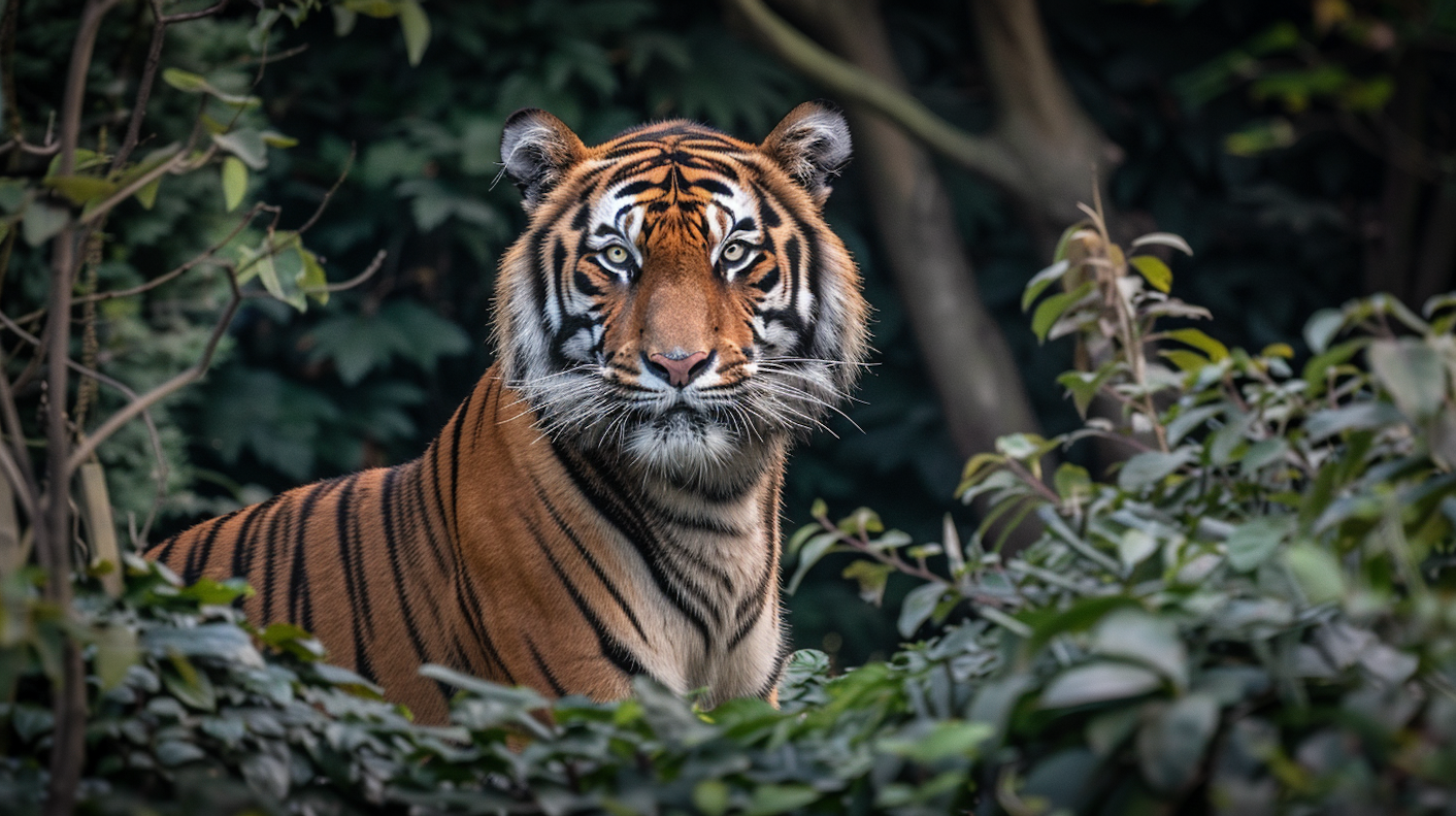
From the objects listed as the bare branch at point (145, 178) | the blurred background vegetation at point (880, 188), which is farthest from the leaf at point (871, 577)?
the blurred background vegetation at point (880, 188)

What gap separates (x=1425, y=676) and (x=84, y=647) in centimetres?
134

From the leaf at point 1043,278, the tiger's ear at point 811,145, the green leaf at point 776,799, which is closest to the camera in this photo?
the green leaf at point 776,799

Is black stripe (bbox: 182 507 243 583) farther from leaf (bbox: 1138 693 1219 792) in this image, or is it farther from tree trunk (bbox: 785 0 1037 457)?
tree trunk (bbox: 785 0 1037 457)

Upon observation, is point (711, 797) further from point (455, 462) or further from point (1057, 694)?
point (455, 462)

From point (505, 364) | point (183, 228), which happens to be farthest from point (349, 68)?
point (505, 364)

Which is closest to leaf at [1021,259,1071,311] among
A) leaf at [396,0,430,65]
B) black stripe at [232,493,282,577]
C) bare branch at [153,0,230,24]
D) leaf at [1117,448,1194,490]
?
leaf at [1117,448,1194,490]

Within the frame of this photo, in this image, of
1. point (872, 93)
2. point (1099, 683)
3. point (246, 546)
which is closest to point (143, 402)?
point (1099, 683)

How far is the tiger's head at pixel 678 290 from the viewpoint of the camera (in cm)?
237

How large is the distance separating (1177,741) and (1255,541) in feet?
0.99

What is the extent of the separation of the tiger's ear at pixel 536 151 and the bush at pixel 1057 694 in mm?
1286

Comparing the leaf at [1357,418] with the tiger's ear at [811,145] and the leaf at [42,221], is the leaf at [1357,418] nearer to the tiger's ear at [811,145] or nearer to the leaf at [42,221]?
the leaf at [42,221]

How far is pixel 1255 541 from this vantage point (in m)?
1.34

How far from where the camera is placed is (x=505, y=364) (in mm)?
2623

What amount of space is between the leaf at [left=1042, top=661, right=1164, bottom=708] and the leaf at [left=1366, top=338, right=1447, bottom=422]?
333 mm
